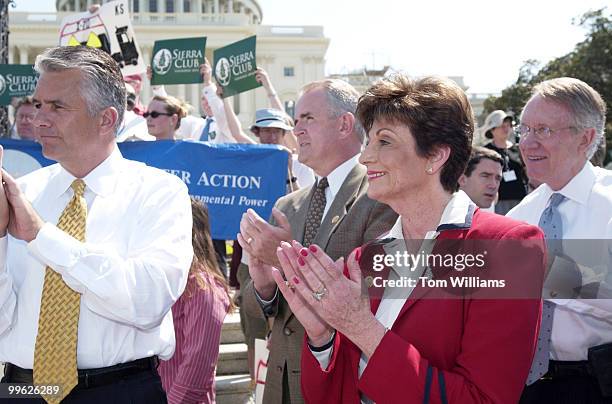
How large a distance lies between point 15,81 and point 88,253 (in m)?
5.23

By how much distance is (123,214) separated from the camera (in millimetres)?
2711

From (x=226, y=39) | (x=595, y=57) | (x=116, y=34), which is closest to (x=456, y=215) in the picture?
(x=116, y=34)

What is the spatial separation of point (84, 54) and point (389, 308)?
60.6 inches

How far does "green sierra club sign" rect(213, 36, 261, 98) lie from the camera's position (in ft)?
24.8

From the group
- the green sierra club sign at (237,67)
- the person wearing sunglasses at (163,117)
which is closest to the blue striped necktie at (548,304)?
the person wearing sunglasses at (163,117)

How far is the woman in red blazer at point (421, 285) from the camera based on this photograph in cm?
201

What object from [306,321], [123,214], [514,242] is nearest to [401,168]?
[514,242]

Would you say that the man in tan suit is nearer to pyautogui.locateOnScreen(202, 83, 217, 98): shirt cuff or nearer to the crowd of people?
the crowd of people

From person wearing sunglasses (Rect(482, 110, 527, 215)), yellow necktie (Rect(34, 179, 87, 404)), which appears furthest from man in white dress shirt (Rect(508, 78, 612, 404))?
person wearing sunglasses (Rect(482, 110, 527, 215))

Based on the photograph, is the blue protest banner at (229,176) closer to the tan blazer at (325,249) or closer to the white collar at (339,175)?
the white collar at (339,175)

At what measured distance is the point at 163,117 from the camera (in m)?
6.86

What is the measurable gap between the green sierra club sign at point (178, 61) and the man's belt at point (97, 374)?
5.71 m

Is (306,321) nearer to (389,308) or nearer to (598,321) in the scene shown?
(389,308)

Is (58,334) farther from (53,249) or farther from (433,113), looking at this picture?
(433,113)
